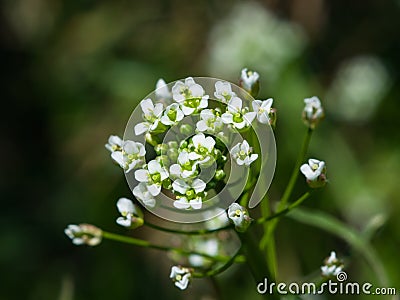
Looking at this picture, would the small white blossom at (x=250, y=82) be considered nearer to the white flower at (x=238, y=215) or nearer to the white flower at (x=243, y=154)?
the white flower at (x=243, y=154)

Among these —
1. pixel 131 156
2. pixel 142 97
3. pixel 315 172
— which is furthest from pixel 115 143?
pixel 142 97

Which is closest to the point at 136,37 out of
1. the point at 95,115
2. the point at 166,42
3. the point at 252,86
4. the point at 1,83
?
the point at 166,42

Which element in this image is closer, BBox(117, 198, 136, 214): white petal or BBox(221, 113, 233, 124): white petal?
BBox(221, 113, 233, 124): white petal

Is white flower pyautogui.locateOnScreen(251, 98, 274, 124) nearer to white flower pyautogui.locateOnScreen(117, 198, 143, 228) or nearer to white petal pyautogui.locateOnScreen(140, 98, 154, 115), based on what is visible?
white petal pyautogui.locateOnScreen(140, 98, 154, 115)

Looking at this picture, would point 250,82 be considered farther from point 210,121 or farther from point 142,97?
point 142,97

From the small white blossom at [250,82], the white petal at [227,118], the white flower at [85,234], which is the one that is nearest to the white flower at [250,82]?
the small white blossom at [250,82]

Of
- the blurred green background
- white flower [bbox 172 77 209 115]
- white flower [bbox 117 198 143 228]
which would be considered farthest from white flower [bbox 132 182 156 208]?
the blurred green background

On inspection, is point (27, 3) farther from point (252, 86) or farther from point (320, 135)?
point (252, 86)
